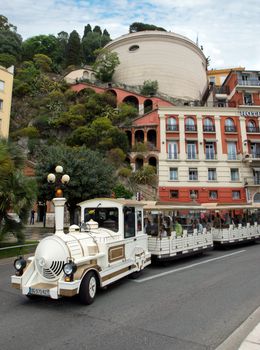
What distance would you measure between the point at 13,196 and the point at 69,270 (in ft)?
Answer: 27.9

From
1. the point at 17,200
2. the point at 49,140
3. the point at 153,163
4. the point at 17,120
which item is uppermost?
the point at 17,120

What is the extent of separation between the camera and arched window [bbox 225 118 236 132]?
38469 millimetres

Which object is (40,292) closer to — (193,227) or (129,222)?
(129,222)

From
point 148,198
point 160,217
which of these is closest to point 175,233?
point 160,217

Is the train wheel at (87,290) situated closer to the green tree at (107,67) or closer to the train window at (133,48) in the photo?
the green tree at (107,67)

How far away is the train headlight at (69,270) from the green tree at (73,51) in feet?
249

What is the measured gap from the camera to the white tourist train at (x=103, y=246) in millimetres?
6660

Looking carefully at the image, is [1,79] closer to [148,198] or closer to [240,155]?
[148,198]

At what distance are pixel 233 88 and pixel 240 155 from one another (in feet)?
35.9

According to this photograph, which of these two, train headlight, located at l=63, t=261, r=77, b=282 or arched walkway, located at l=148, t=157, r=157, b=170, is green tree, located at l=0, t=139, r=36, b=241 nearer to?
train headlight, located at l=63, t=261, r=77, b=282

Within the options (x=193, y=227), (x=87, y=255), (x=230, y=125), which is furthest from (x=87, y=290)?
(x=230, y=125)

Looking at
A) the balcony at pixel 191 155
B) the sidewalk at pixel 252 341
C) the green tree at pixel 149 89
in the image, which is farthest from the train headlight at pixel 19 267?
the green tree at pixel 149 89

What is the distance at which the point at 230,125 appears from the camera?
38656 millimetres

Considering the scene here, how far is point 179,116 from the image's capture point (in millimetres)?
38094
